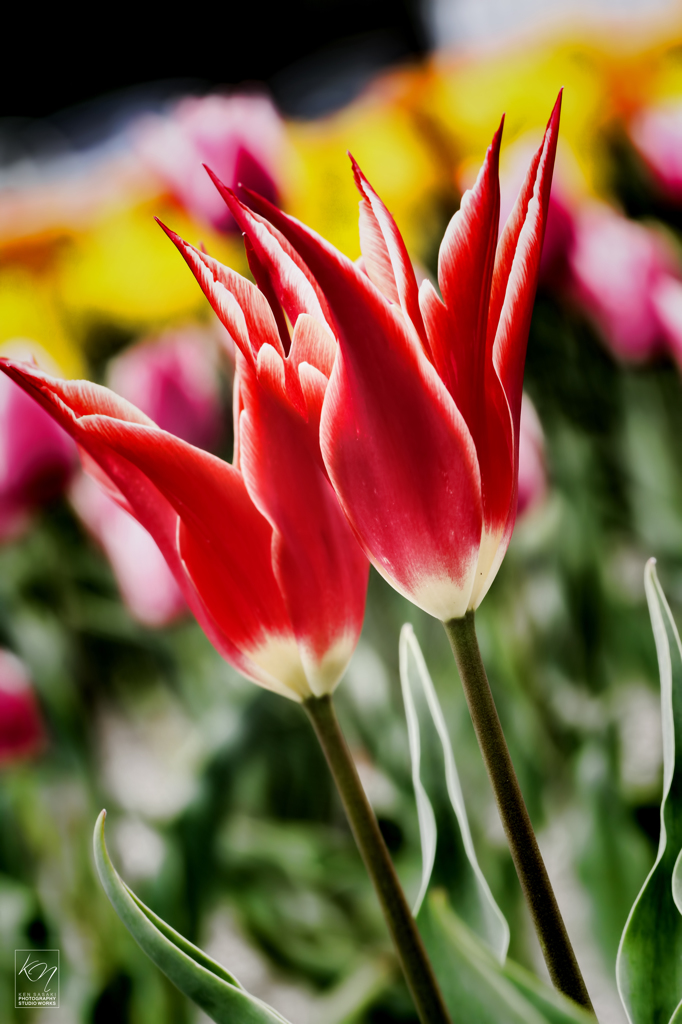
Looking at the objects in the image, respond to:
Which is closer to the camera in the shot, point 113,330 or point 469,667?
point 469,667

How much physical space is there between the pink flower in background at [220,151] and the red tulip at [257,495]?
277 millimetres

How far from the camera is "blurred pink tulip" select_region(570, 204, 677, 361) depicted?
447 mm

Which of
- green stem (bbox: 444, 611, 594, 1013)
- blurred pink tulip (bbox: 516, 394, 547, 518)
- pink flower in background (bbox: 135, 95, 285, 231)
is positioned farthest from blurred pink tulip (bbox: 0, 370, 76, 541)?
green stem (bbox: 444, 611, 594, 1013)

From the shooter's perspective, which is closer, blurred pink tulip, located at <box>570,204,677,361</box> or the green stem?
the green stem

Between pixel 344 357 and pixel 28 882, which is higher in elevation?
pixel 344 357

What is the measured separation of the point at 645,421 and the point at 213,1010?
630 millimetres

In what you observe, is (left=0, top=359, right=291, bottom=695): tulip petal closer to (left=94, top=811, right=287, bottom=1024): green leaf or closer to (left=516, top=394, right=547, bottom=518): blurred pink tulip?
(left=94, top=811, right=287, bottom=1024): green leaf

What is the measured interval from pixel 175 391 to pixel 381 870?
0.38 metres

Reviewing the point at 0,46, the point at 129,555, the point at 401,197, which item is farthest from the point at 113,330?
the point at 0,46

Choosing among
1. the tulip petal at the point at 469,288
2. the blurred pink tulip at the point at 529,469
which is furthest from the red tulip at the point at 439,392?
the blurred pink tulip at the point at 529,469

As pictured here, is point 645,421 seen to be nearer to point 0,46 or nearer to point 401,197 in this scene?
point 401,197

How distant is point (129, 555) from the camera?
415mm

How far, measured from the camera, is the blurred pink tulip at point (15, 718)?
43 cm

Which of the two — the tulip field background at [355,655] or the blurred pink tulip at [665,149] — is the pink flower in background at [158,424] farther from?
the blurred pink tulip at [665,149]
